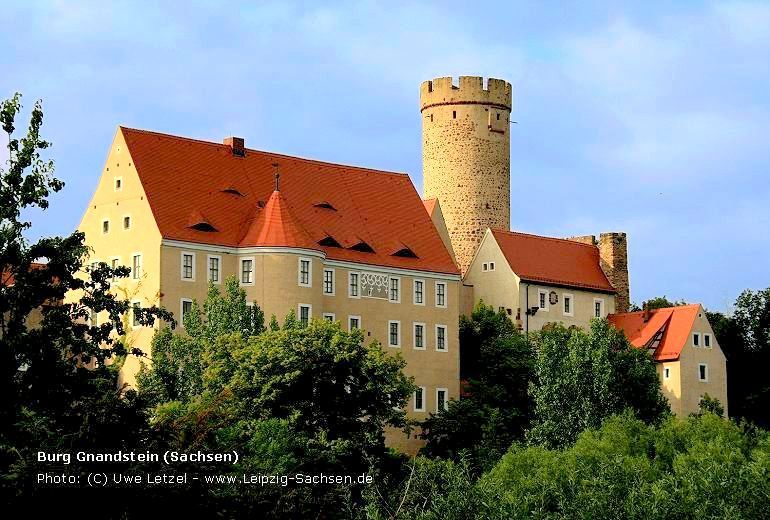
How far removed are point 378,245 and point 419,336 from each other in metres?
4.26

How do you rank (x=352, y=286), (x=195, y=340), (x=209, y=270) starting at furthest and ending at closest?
(x=352, y=286) < (x=209, y=270) < (x=195, y=340)

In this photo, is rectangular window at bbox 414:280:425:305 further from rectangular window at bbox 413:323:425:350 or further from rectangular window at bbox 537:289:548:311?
rectangular window at bbox 537:289:548:311

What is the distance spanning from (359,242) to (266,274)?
601 cm

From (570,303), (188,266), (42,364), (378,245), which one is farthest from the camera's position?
(570,303)

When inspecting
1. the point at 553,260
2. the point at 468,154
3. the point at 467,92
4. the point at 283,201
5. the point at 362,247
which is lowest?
the point at 362,247

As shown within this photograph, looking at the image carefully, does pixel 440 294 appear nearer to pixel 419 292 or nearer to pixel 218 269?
pixel 419 292

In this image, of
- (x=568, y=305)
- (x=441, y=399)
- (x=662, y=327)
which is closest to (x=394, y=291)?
(x=441, y=399)

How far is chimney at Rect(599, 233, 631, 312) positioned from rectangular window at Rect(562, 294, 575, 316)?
3928mm

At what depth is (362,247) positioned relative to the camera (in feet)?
259

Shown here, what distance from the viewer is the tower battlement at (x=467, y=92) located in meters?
94.7

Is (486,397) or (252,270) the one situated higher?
(252,270)

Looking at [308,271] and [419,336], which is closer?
[308,271]

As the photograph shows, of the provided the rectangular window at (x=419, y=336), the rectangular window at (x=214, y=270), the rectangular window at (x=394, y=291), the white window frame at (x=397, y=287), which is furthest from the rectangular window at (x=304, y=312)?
the rectangular window at (x=419, y=336)

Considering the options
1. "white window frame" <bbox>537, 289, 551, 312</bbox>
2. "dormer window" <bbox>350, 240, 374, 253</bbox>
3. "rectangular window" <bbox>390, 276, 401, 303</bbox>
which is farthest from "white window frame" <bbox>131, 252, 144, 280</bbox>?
"white window frame" <bbox>537, 289, 551, 312</bbox>
